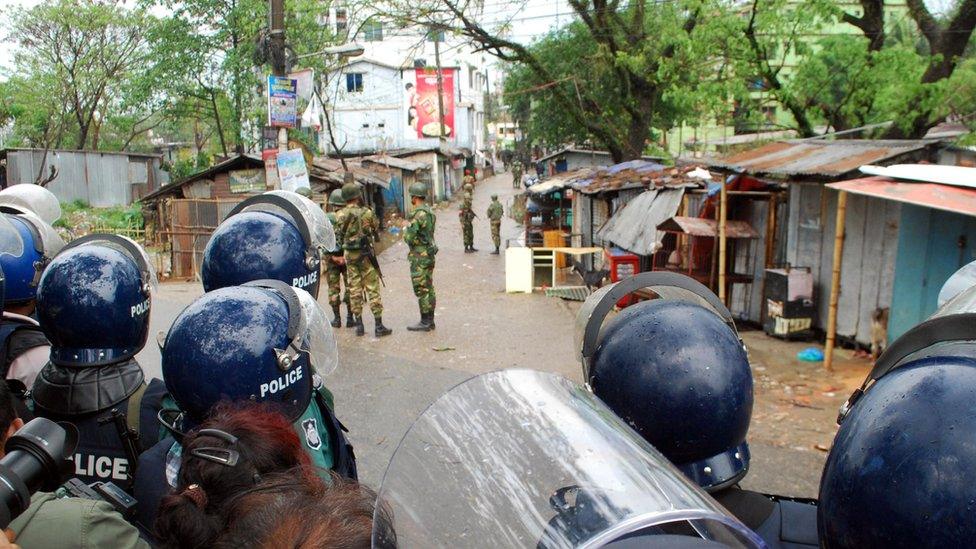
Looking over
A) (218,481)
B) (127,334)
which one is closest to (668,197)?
(127,334)

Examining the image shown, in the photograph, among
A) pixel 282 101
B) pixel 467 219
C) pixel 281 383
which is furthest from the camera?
pixel 467 219

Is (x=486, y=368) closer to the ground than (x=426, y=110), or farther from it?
closer to the ground

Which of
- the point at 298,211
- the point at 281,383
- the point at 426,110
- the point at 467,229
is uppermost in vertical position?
the point at 426,110

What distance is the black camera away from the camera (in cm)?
126

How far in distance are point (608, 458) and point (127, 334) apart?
2124mm

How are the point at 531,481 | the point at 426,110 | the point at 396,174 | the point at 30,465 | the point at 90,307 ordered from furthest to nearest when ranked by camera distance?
the point at 426,110 < the point at 396,174 < the point at 90,307 < the point at 30,465 < the point at 531,481

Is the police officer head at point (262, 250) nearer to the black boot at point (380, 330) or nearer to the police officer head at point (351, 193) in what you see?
the police officer head at point (351, 193)

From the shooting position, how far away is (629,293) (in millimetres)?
2271

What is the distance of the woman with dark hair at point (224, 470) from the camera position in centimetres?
135

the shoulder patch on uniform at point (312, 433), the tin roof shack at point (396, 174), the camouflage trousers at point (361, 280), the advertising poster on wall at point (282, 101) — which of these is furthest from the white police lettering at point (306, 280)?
the tin roof shack at point (396, 174)

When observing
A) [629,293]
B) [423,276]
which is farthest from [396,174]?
[629,293]

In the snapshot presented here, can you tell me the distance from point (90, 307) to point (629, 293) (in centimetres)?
184

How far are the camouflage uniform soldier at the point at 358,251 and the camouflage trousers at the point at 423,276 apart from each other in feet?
1.65

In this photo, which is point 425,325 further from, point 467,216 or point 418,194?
point 467,216
